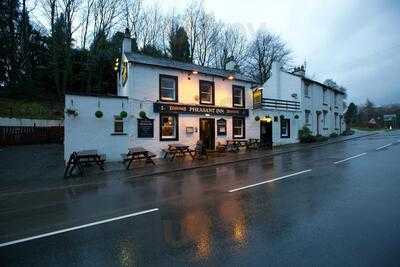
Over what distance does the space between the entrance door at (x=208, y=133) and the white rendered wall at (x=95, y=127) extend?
19.4 ft

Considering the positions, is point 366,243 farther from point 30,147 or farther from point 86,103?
point 30,147

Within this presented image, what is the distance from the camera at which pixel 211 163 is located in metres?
19.9

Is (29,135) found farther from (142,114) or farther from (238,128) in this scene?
(238,128)

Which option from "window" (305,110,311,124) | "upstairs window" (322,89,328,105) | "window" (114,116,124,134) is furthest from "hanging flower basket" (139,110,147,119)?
"upstairs window" (322,89,328,105)

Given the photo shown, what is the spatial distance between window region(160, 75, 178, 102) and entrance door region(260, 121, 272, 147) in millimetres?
8916

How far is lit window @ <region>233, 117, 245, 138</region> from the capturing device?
28.1 meters

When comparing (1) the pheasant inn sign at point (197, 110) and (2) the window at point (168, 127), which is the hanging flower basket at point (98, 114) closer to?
(1) the pheasant inn sign at point (197, 110)

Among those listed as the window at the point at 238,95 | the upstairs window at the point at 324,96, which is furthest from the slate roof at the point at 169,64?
the upstairs window at the point at 324,96

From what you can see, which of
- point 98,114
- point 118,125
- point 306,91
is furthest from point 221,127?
point 306,91

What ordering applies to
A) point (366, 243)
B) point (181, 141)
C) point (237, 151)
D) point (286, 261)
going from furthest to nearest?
1. point (237, 151)
2. point (181, 141)
3. point (366, 243)
4. point (286, 261)

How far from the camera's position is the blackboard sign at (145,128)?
2272cm

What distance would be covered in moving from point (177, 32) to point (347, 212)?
44.4 metres

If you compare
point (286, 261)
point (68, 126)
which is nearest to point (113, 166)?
point (68, 126)

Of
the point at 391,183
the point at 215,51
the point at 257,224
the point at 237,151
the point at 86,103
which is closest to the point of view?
the point at 257,224
